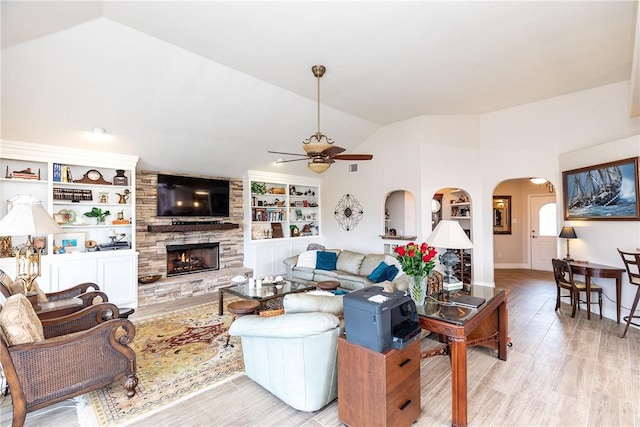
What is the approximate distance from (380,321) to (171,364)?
7.95 feet

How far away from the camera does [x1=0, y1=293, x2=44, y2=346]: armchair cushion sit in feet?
6.80

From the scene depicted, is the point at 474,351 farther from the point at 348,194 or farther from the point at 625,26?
the point at 348,194

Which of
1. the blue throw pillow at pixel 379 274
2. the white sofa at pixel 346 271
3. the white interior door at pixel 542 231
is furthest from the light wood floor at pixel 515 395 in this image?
the white interior door at pixel 542 231

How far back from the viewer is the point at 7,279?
9.70 ft

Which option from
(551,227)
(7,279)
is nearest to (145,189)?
(7,279)

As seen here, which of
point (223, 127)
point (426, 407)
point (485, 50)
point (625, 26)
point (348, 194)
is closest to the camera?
point (426, 407)

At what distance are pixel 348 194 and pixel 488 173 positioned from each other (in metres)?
3.13

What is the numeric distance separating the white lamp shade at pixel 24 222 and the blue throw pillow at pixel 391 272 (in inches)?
175

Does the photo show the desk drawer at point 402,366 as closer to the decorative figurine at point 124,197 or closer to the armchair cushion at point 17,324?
the armchair cushion at point 17,324

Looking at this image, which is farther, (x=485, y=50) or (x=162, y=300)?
(x=162, y=300)

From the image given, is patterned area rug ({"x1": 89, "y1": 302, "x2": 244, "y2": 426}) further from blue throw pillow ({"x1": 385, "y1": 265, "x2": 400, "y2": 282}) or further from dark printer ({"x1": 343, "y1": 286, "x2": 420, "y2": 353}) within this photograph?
blue throw pillow ({"x1": 385, "y1": 265, "x2": 400, "y2": 282})

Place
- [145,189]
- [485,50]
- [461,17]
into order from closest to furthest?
[461,17]
[485,50]
[145,189]

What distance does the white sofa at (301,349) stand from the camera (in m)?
2.26

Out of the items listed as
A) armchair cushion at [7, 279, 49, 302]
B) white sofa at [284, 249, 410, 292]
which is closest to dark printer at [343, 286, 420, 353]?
white sofa at [284, 249, 410, 292]
